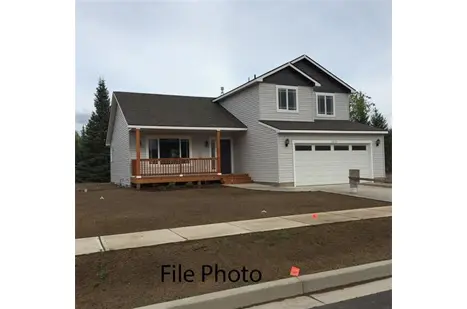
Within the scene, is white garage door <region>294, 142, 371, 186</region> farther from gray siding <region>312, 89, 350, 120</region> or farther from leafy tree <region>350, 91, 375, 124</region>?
leafy tree <region>350, 91, 375, 124</region>

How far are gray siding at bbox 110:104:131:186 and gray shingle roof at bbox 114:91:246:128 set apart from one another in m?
0.67

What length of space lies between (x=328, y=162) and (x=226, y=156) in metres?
5.31

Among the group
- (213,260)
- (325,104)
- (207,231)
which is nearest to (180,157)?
(325,104)

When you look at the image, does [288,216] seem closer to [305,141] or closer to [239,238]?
[239,238]

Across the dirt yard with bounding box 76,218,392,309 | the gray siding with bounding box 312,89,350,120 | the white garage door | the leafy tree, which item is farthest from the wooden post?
the leafy tree

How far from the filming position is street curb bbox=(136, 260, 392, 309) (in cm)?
352

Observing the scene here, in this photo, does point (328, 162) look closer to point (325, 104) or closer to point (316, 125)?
point (316, 125)

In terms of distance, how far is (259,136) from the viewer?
16781 millimetres

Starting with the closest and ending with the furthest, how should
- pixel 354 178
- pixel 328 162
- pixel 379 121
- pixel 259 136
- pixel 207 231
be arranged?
pixel 207 231 < pixel 354 178 < pixel 328 162 < pixel 259 136 < pixel 379 121

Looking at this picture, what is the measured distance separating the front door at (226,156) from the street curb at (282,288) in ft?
47.8

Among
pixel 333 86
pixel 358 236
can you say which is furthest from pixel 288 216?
pixel 333 86

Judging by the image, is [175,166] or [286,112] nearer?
[175,166]

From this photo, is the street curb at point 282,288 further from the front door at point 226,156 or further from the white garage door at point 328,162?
the front door at point 226,156
